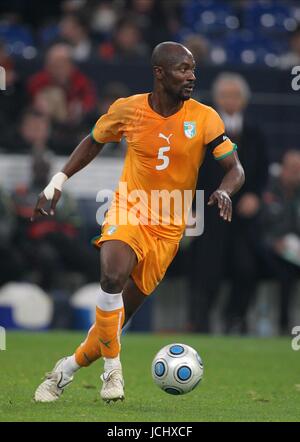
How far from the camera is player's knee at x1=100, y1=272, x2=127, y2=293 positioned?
25.9 feet

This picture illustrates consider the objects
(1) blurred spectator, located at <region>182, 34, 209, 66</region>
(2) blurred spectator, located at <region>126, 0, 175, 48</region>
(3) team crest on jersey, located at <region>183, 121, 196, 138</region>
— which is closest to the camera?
(3) team crest on jersey, located at <region>183, 121, 196, 138</region>

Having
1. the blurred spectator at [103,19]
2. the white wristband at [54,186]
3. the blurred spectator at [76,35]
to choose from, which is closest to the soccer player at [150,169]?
the white wristband at [54,186]

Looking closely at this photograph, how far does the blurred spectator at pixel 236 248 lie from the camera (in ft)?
47.3

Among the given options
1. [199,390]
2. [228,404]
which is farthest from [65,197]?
[228,404]

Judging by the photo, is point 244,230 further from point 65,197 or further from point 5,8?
point 5,8

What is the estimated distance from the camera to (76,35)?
712 inches

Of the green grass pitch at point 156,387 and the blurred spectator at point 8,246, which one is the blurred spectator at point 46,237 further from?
the green grass pitch at point 156,387

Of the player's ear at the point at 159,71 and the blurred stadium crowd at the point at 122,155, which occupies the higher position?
the player's ear at the point at 159,71

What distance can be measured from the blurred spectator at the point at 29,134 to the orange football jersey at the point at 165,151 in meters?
6.37

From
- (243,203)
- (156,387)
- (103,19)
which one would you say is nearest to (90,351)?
(156,387)

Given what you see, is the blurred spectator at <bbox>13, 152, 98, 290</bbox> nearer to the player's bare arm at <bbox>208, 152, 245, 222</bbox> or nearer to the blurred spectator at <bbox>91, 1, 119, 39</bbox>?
the blurred spectator at <bbox>91, 1, 119, 39</bbox>

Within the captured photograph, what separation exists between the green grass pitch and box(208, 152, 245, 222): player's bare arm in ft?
4.33

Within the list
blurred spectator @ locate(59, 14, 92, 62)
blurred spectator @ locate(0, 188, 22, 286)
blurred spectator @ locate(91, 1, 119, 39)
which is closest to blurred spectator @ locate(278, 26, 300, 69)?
blurred spectator @ locate(91, 1, 119, 39)

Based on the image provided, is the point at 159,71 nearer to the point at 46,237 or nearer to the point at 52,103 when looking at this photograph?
the point at 46,237
